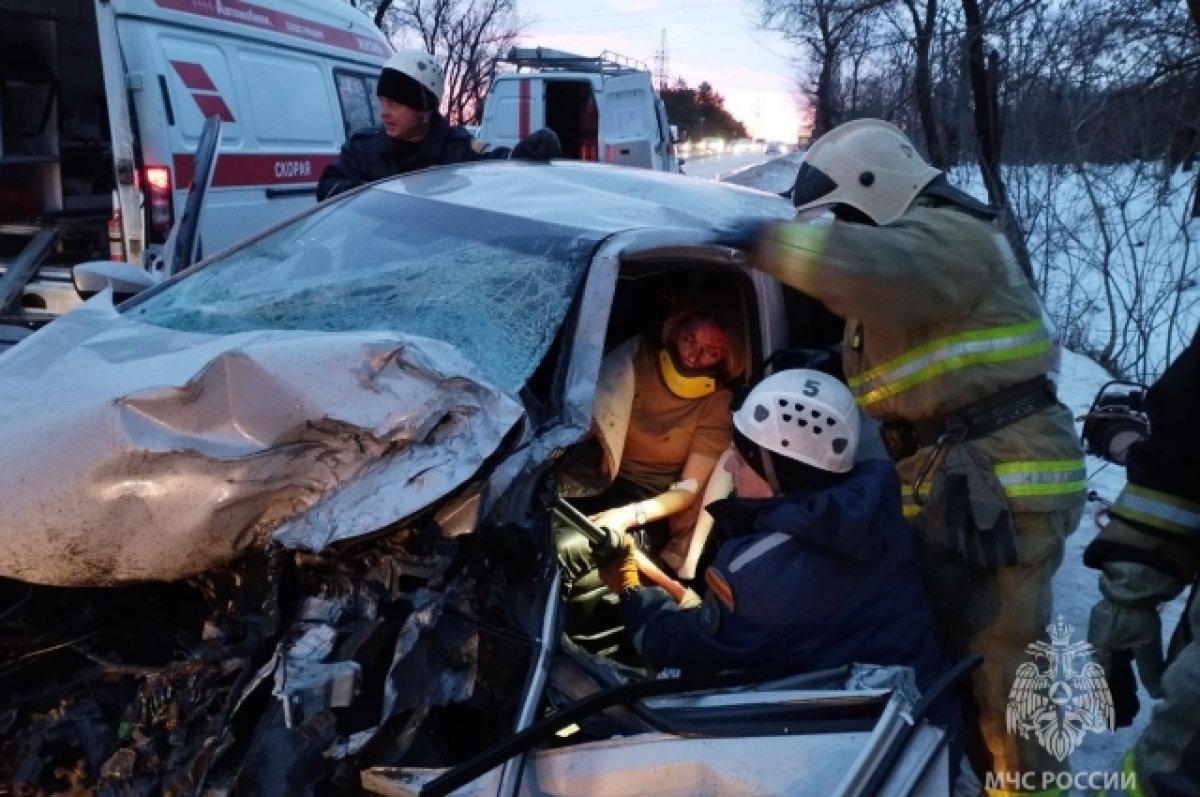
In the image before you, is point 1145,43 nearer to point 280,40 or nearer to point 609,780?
point 280,40

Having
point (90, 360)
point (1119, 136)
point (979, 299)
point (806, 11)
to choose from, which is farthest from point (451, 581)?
point (806, 11)

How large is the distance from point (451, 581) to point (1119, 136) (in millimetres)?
8042

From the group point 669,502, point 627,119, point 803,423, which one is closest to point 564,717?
point 803,423

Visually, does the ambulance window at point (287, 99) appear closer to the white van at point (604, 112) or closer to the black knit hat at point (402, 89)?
the black knit hat at point (402, 89)

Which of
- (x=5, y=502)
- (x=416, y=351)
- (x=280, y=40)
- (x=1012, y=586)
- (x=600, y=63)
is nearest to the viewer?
(x=5, y=502)

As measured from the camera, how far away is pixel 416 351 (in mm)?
2045

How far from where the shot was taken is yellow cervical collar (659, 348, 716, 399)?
11.1 feet

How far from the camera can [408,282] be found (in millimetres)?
2684

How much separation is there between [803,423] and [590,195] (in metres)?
1.15

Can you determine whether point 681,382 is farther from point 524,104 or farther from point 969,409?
point 524,104

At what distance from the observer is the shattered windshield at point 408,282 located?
2445 mm

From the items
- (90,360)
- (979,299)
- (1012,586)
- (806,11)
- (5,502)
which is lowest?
(1012,586)

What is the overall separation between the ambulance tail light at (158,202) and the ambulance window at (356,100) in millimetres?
2338

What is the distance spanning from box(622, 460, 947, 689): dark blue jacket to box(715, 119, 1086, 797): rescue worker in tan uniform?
26 cm
